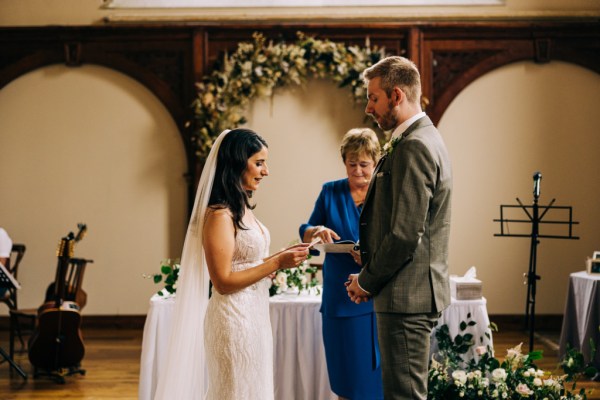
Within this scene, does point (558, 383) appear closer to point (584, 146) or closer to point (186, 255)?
point (186, 255)

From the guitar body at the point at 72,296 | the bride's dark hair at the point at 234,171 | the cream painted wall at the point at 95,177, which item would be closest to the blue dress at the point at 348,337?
the bride's dark hair at the point at 234,171

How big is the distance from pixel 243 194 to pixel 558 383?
2.08 meters

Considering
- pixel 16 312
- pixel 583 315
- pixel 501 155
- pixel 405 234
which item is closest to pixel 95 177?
pixel 16 312

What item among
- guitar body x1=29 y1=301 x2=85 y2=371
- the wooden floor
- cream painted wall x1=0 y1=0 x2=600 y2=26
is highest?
cream painted wall x1=0 y1=0 x2=600 y2=26

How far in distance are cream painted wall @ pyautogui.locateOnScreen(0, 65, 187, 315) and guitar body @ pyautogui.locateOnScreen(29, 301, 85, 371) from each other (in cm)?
183

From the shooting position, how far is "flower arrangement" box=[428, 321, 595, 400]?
3613 millimetres

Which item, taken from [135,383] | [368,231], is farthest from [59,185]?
[368,231]

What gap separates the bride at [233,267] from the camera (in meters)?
2.71

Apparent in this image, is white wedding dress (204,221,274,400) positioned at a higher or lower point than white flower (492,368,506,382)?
higher

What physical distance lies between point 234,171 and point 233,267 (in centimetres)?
40

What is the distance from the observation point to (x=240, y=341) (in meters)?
2.74

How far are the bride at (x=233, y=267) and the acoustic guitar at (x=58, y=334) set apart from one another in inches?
107

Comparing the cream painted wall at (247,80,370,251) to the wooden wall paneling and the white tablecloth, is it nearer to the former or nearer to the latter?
the wooden wall paneling

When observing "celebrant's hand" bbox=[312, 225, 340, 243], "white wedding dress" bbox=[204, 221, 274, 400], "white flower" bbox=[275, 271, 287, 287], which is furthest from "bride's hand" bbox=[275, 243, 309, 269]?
"white flower" bbox=[275, 271, 287, 287]
